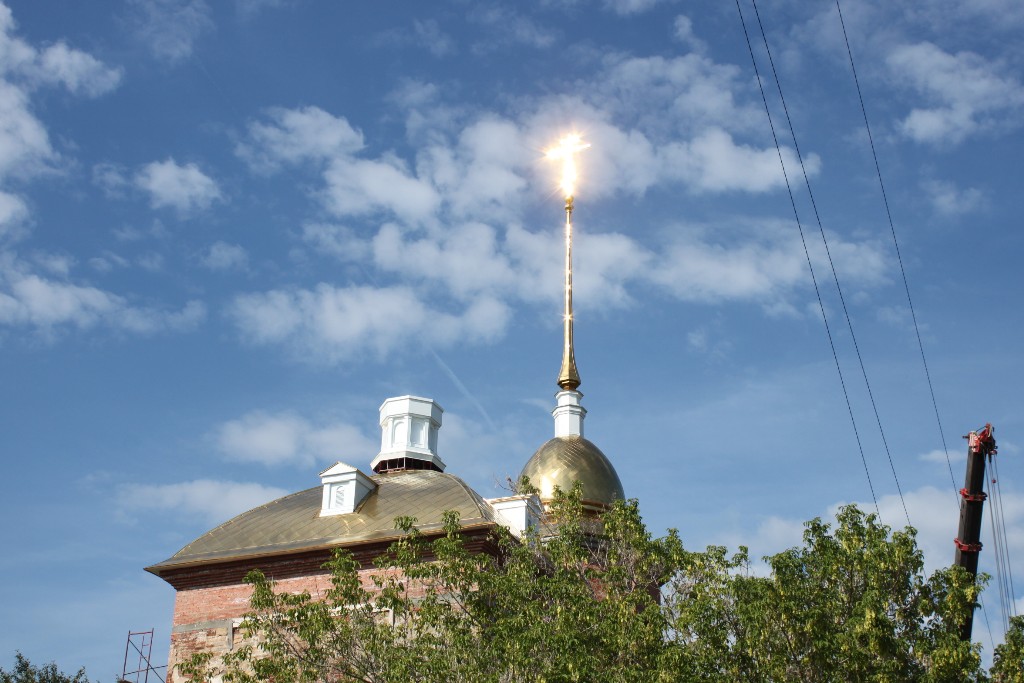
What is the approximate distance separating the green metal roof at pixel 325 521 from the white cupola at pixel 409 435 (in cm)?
276

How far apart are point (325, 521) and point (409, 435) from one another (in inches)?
197

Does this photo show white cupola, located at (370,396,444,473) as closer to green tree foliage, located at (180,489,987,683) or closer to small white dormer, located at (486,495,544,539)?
small white dormer, located at (486,495,544,539)

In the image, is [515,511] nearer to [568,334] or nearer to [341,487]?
[341,487]

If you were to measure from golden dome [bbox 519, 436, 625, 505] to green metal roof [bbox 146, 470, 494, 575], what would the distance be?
2.62 meters

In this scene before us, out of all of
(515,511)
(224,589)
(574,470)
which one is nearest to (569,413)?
(574,470)

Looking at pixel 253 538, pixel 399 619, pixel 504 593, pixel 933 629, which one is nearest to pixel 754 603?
pixel 933 629

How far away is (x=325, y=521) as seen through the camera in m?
23.2

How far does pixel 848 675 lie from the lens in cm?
1535

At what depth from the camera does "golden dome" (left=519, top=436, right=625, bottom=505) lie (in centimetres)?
2580

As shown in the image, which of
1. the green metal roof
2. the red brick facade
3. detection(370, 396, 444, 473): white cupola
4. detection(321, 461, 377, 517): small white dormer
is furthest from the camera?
detection(370, 396, 444, 473): white cupola

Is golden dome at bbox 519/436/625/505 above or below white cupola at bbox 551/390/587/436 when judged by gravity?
below

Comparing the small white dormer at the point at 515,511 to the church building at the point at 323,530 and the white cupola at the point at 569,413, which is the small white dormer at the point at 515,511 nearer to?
the church building at the point at 323,530

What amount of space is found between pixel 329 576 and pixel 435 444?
22.5 ft

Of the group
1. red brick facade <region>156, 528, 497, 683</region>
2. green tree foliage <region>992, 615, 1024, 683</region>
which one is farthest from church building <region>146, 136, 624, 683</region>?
green tree foliage <region>992, 615, 1024, 683</region>
